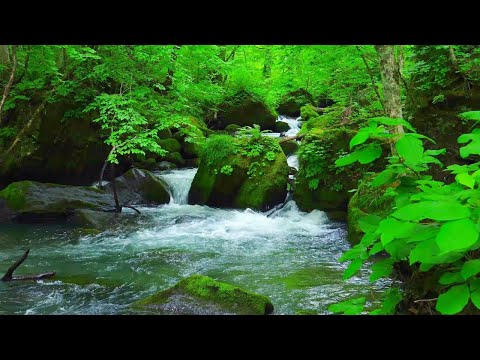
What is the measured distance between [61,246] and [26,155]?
494cm

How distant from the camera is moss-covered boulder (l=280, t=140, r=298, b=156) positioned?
A: 1560 cm

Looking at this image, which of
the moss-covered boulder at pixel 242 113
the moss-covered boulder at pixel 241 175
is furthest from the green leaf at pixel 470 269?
the moss-covered boulder at pixel 242 113

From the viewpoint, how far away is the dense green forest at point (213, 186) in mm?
5340

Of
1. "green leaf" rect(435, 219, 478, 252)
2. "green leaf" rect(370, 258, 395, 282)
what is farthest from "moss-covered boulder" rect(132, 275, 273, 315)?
"green leaf" rect(435, 219, 478, 252)

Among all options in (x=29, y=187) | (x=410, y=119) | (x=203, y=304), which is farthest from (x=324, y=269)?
(x=29, y=187)

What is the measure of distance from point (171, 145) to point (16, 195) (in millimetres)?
6754

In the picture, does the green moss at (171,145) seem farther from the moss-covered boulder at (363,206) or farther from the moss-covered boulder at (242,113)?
the moss-covered boulder at (363,206)

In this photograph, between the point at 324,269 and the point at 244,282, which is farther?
the point at 324,269

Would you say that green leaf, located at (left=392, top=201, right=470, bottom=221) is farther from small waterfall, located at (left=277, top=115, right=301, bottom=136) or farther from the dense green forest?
small waterfall, located at (left=277, top=115, right=301, bottom=136)

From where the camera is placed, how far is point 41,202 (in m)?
11.1

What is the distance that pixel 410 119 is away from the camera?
8.28 meters

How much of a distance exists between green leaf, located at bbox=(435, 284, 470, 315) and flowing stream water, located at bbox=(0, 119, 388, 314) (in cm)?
308

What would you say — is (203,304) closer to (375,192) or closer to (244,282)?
(244,282)
